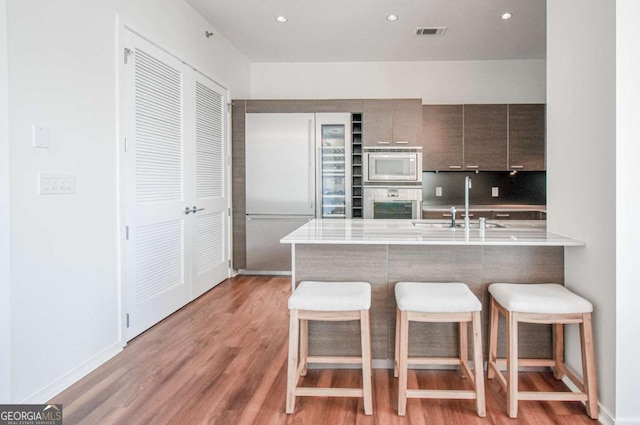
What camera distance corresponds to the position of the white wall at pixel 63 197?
2055 mm

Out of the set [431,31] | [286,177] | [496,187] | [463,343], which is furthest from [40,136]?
[496,187]

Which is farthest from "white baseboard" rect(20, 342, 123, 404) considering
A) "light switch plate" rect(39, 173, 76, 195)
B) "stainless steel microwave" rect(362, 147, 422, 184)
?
"stainless steel microwave" rect(362, 147, 422, 184)

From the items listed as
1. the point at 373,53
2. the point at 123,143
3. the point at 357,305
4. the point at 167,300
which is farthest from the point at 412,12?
the point at 167,300

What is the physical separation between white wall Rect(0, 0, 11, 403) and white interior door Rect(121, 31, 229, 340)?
3.31ft

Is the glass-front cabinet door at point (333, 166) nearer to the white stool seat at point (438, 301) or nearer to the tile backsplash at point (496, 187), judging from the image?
the tile backsplash at point (496, 187)

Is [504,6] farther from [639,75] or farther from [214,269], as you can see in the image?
[214,269]

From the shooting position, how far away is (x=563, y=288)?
2291 mm

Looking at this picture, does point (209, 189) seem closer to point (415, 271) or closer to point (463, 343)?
point (415, 271)

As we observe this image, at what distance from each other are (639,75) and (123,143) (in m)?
3.03

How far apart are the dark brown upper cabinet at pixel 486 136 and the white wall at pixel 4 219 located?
4.86m

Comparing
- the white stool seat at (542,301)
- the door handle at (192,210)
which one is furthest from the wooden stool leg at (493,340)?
the door handle at (192,210)

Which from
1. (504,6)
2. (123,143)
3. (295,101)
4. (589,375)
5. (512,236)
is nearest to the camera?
(589,375)

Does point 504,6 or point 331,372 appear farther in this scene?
point 504,6

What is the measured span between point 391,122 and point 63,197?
12.5 ft
